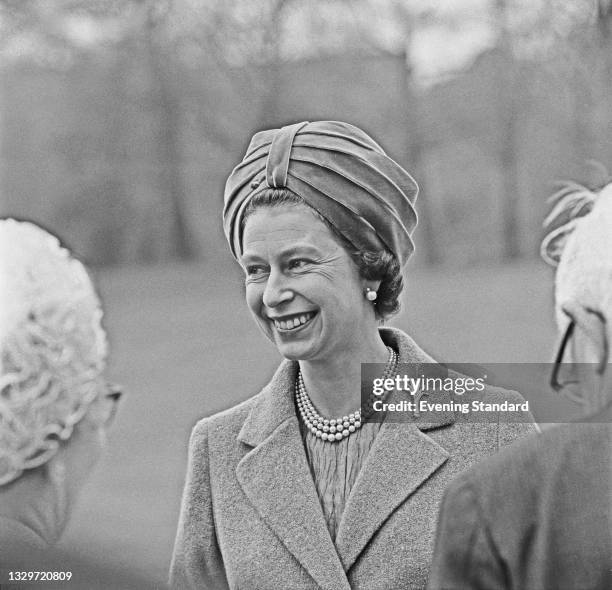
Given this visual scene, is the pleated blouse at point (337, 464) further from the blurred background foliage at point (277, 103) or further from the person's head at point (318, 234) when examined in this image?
the blurred background foliage at point (277, 103)

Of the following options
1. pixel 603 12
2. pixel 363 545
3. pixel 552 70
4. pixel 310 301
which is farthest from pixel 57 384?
pixel 603 12

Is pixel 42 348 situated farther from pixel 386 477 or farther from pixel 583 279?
pixel 583 279

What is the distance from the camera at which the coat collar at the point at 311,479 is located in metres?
2.05

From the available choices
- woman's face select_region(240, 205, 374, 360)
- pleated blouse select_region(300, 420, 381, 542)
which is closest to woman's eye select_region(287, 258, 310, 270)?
woman's face select_region(240, 205, 374, 360)

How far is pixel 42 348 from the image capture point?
2312 mm

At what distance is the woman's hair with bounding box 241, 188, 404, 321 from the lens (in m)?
2.06

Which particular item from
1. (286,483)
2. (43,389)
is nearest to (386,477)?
(286,483)

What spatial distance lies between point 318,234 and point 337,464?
489mm

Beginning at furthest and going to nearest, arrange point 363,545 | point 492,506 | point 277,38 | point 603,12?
point 277,38 < point 603,12 < point 363,545 < point 492,506

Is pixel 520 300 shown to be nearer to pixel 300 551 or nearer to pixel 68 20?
pixel 300 551

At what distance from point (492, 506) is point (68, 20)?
1.80 m

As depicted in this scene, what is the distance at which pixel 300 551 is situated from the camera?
207 cm

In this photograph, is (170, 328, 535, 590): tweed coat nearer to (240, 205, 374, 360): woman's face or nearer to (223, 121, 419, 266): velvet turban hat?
(240, 205, 374, 360): woman's face

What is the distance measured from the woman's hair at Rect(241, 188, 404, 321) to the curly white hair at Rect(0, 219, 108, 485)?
0.52 m
